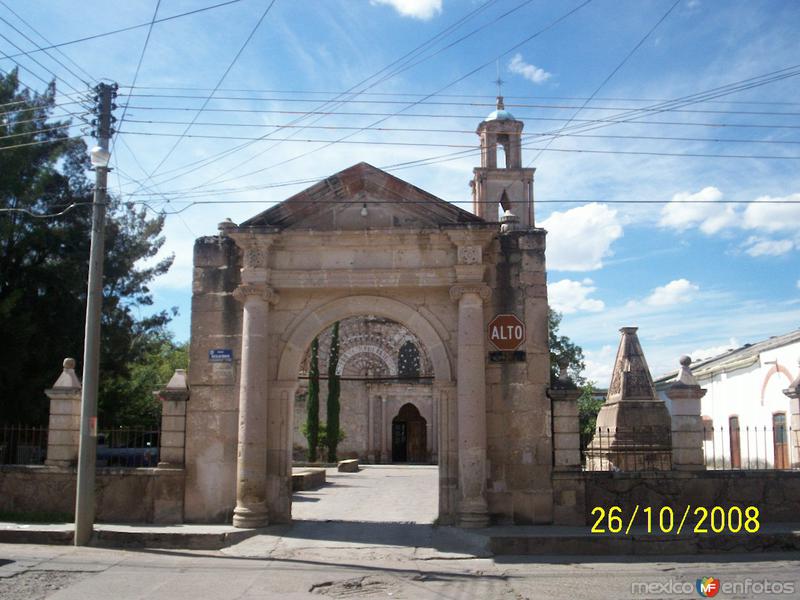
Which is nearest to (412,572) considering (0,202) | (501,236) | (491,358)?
(491,358)

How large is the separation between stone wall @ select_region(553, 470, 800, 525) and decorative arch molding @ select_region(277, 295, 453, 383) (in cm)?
263

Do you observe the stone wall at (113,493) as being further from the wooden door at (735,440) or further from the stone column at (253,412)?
the wooden door at (735,440)

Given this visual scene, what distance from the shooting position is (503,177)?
32.3 metres

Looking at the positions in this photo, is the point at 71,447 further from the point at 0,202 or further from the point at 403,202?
the point at 0,202

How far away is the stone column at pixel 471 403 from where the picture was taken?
1045cm

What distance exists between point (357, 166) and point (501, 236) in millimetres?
2460

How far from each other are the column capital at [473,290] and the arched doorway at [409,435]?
1063 inches

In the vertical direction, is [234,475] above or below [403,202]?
below

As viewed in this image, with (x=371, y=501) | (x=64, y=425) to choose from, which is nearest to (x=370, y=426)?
(x=371, y=501)

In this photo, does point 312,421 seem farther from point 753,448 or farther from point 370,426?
point 753,448

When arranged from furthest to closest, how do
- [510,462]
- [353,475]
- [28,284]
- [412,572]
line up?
[353,475]
[28,284]
[510,462]
[412,572]

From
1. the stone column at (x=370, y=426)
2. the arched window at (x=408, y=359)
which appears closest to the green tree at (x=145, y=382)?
the stone column at (x=370, y=426)

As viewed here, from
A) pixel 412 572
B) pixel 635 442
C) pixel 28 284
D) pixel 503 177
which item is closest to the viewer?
pixel 412 572

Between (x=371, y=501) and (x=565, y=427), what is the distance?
20.6ft
